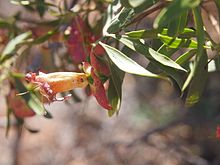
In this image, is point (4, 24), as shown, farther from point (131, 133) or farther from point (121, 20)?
point (131, 133)

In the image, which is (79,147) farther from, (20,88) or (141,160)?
(20,88)

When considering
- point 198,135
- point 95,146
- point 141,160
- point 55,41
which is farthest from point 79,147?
point 55,41

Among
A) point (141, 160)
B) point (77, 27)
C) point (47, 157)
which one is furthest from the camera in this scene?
point (47, 157)

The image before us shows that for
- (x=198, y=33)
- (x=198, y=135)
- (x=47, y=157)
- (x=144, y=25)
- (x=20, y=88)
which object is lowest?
(x=47, y=157)

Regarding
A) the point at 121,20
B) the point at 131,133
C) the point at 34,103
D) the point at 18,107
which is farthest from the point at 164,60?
the point at 131,133

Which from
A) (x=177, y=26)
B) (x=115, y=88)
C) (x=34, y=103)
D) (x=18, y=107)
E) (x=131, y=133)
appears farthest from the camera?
(x=131, y=133)

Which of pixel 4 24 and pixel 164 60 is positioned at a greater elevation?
pixel 164 60
